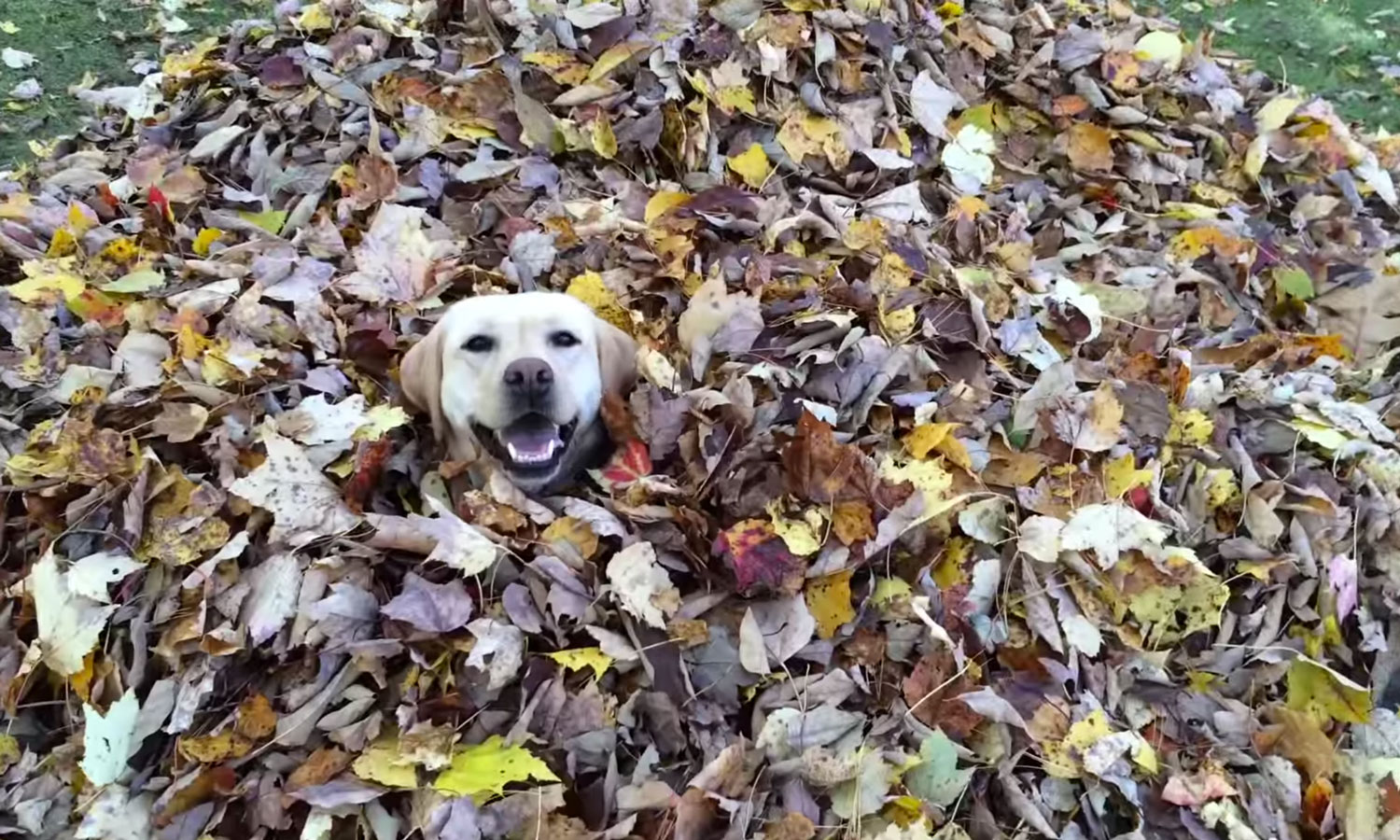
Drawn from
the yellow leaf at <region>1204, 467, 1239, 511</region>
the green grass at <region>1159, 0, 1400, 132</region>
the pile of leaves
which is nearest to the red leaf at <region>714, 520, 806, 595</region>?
the pile of leaves

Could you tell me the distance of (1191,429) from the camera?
2949 mm

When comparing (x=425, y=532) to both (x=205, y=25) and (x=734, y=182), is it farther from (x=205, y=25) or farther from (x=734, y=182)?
(x=205, y=25)

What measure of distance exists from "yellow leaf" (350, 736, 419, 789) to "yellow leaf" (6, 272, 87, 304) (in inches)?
74.0

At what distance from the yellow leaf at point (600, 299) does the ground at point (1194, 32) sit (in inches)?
105

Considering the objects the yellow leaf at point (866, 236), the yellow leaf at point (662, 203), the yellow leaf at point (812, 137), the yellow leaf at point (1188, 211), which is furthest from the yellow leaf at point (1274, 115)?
the yellow leaf at point (662, 203)

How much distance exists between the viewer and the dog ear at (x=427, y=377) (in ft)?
9.29

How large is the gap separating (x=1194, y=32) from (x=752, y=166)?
3568 mm

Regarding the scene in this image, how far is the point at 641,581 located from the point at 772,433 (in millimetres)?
535

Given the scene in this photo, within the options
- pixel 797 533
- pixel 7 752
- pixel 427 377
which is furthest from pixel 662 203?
pixel 7 752

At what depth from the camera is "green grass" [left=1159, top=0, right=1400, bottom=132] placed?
17.8 feet

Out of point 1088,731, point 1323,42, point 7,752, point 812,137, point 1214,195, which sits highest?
point 812,137

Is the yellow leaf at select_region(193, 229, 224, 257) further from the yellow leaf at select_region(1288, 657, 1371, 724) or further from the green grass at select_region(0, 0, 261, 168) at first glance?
the yellow leaf at select_region(1288, 657, 1371, 724)

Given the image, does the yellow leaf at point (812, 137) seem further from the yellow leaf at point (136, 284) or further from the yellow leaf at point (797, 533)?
the yellow leaf at point (136, 284)

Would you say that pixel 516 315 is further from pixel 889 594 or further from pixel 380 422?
pixel 889 594
